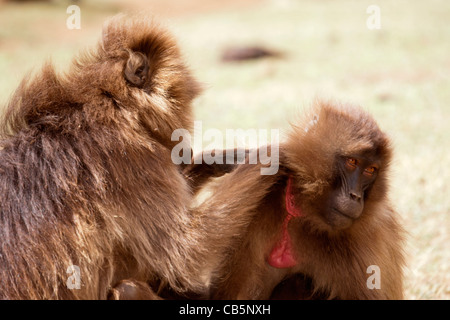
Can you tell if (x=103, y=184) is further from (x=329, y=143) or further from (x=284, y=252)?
(x=329, y=143)

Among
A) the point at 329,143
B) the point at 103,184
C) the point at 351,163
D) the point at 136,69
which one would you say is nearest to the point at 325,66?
the point at 329,143

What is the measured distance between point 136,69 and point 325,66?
37.4 feet

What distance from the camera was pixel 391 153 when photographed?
4270mm

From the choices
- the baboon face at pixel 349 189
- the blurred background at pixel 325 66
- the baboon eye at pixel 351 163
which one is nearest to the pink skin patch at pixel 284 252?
the baboon face at pixel 349 189

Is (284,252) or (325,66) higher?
(325,66)

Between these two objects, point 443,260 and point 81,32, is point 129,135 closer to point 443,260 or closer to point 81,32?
point 443,260

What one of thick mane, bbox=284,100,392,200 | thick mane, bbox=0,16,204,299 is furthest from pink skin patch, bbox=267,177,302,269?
thick mane, bbox=0,16,204,299

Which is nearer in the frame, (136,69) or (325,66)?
(136,69)

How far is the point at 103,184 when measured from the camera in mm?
3625

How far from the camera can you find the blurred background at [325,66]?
653 centimetres

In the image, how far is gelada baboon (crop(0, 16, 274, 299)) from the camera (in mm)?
3443

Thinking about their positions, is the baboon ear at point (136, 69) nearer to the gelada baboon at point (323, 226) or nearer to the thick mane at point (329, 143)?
the gelada baboon at point (323, 226)
